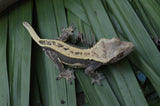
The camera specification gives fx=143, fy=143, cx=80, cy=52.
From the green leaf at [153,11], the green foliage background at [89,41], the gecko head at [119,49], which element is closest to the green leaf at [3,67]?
the green foliage background at [89,41]

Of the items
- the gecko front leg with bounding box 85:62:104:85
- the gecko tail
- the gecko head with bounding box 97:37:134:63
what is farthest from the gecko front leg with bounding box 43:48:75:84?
the gecko head with bounding box 97:37:134:63

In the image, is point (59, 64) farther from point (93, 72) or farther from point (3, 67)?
point (3, 67)

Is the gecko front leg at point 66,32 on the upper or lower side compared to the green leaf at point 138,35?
upper

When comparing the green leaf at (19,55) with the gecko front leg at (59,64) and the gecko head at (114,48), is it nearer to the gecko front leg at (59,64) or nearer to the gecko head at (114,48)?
the gecko front leg at (59,64)

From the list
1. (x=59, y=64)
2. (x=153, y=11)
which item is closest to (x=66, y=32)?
(x=59, y=64)

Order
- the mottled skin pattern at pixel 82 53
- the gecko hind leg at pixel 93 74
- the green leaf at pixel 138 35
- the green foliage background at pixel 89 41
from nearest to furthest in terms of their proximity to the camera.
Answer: the green leaf at pixel 138 35
the green foliage background at pixel 89 41
the mottled skin pattern at pixel 82 53
the gecko hind leg at pixel 93 74

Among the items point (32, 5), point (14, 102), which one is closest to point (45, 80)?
point (14, 102)

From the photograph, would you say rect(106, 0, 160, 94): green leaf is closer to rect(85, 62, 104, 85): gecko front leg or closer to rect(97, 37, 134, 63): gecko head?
rect(97, 37, 134, 63): gecko head
